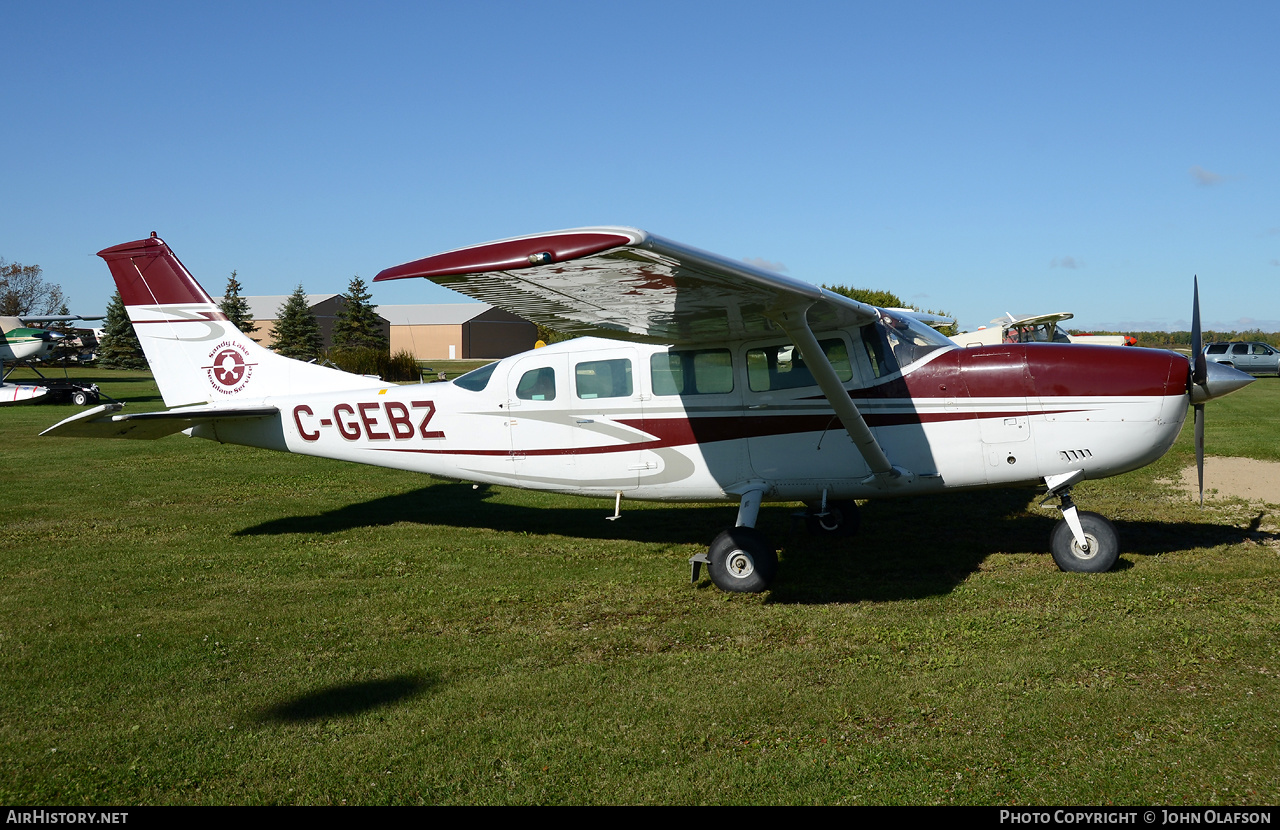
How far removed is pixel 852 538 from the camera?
9.09 m

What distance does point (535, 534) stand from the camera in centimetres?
949

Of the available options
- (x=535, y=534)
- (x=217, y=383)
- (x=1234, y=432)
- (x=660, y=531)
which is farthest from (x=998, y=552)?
(x=1234, y=432)

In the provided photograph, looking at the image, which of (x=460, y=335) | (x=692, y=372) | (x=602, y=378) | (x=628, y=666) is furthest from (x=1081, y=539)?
(x=460, y=335)

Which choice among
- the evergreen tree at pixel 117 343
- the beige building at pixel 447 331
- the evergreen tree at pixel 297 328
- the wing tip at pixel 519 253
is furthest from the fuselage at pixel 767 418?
the beige building at pixel 447 331

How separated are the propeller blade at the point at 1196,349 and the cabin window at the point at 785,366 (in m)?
2.73

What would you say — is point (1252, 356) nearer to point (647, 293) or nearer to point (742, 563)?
point (742, 563)

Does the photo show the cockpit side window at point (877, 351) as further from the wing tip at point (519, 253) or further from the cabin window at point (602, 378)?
the wing tip at point (519, 253)

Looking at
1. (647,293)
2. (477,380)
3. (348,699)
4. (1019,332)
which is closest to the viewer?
(348,699)

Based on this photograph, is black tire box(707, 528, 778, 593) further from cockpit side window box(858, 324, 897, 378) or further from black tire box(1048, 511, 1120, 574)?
black tire box(1048, 511, 1120, 574)

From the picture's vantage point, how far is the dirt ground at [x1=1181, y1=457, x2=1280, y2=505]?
10.9 m

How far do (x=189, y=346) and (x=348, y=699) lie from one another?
668 centimetres

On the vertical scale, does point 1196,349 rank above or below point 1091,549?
above

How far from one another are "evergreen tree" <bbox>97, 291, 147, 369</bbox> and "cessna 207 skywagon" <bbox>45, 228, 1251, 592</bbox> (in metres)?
55.4

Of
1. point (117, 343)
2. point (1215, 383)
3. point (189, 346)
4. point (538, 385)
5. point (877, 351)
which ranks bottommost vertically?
point (1215, 383)
